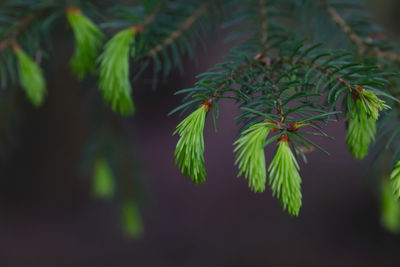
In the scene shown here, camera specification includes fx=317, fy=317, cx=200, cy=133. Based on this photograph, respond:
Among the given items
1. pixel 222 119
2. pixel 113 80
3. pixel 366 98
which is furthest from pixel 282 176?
pixel 222 119

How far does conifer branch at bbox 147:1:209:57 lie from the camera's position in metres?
0.70

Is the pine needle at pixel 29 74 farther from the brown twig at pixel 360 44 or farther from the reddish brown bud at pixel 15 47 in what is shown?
the brown twig at pixel 360 44

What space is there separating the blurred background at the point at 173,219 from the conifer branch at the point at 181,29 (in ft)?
4.86

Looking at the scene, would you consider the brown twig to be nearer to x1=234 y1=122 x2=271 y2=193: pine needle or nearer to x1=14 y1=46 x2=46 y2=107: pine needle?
x1=234 y1=122 x2=271 y2=193: pine needle

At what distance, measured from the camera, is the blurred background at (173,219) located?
7.43 feet

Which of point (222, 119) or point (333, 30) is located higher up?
point (333, 30)

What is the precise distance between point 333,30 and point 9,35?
2.58 feet

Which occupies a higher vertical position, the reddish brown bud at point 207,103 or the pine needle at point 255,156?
the reddish brown bud at point 207,103

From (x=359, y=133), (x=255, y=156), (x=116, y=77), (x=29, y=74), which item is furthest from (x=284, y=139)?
(x=29, y=74)

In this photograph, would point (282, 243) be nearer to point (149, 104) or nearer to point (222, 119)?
point (222, 119)

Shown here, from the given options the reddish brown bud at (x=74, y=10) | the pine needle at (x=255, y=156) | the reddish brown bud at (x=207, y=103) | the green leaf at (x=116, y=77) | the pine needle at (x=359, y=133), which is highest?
the reddish brown bud at (x=74, y=10)

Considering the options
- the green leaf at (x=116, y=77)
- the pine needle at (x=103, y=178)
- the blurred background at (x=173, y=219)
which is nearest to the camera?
the green leaf at (x=116, y=77)

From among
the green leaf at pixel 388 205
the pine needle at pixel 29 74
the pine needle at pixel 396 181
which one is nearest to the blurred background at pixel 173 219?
the green leaf at pixel 388 205

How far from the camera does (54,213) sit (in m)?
2.48
